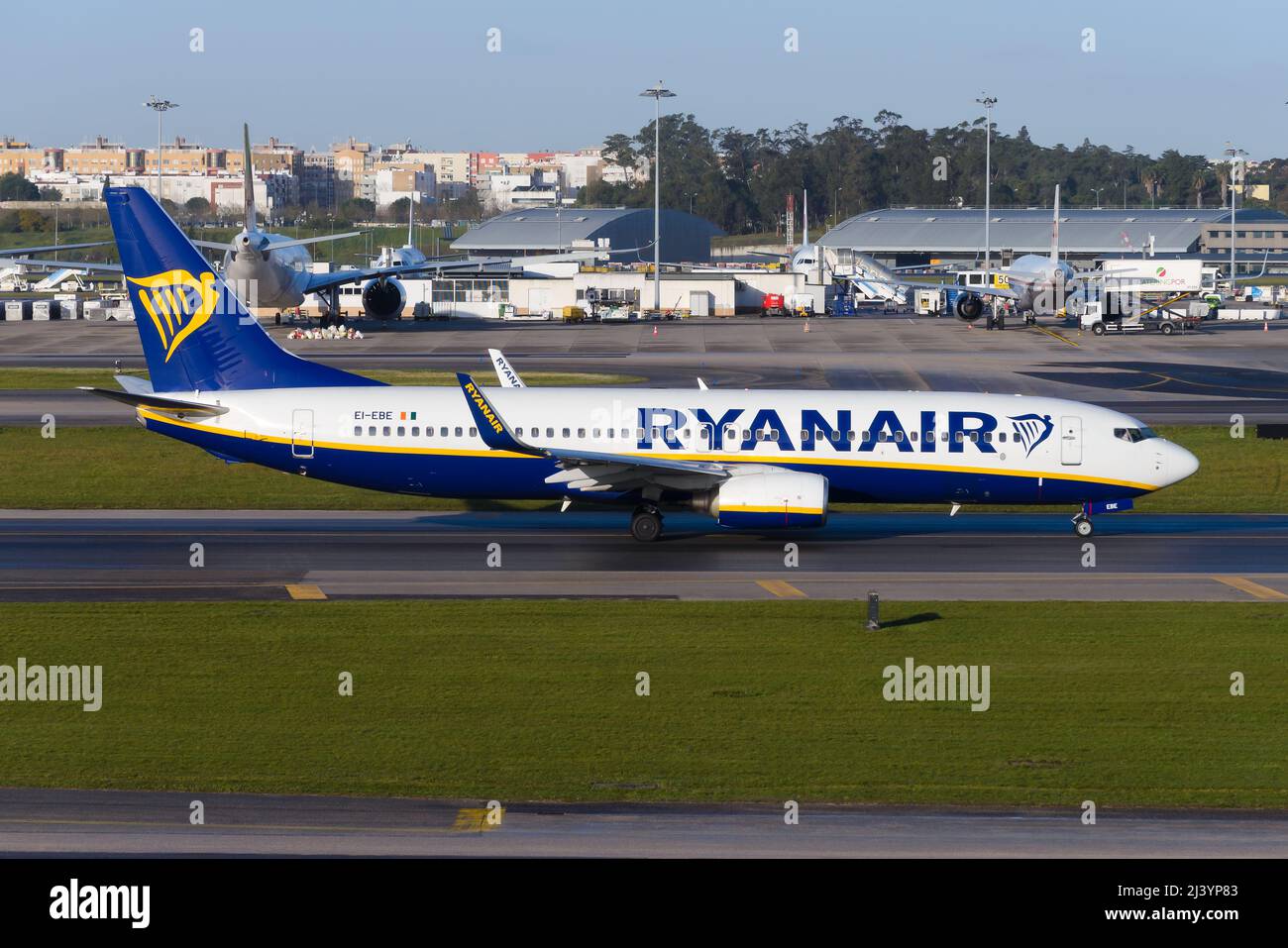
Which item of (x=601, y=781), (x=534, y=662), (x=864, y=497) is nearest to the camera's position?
(x=601, y=781)

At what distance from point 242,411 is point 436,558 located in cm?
679

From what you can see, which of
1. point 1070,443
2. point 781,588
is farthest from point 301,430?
point 1070,443

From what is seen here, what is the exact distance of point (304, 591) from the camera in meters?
33.4

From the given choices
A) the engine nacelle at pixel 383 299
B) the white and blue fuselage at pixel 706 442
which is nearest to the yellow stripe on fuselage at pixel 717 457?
the white and blue fuselage at pixel 706 442

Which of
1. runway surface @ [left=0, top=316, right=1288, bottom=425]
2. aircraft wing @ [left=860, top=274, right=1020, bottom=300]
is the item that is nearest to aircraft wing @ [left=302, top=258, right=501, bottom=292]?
runway surface @ [left=0, top=316, right=1288, bottom=425]

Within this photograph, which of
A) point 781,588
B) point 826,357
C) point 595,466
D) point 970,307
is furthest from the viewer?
point 970,307

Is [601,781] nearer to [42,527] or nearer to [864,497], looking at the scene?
[864,497]

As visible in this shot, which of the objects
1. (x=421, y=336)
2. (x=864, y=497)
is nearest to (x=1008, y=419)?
(x=864, y=497)

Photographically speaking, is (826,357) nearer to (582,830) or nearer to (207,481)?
(207,481)

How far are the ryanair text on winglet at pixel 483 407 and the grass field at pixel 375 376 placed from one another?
1290 inches

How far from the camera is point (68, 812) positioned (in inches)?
774

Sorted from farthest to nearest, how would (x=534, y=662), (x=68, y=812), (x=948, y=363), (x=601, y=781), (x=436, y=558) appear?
1. (x=948, y=363)
2. (x=436, y=558)
3. (x=534, y=662)
4. (x=601, y=781)
5. (x=68, y=812)

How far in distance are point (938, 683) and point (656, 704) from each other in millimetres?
5075
